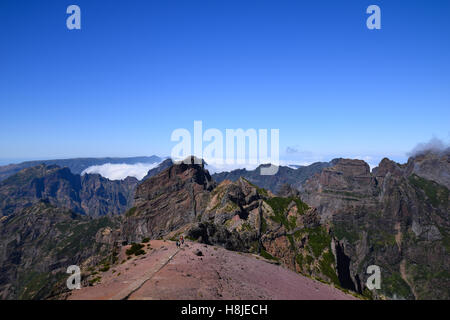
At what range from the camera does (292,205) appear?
188 m

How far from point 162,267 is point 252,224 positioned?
412 ft

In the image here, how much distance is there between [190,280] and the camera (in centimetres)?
3562

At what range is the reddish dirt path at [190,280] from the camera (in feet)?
102

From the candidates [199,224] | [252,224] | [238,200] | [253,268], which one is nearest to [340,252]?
[252,224]

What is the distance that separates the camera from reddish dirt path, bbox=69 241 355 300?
3114 centimetres

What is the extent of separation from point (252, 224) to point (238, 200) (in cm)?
1808
